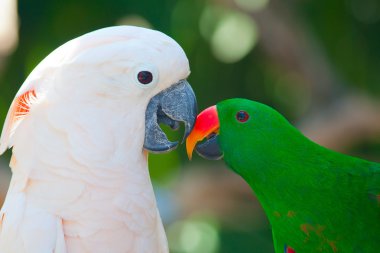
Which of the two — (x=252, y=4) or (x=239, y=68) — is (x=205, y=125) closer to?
(x=252, y=4)

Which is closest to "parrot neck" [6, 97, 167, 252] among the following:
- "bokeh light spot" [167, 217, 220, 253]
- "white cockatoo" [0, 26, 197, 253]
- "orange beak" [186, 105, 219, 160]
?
"white cockatoo" [0, 26, 197, 253]

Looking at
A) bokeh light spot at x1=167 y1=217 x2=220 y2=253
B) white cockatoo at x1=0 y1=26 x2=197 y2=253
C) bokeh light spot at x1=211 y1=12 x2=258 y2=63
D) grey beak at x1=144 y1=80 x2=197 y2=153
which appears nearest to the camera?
white cockatoo at x1=0 y1=26 x2=197 y2=253

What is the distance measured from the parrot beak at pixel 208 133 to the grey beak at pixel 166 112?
3 cm

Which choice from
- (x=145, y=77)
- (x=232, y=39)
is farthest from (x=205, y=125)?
(x=232, y=39)

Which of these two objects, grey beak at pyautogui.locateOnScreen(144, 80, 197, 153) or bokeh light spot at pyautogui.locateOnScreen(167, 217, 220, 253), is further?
bokeh light spot at pyautogui.locateOnScreen(167, 217, 220, 253)

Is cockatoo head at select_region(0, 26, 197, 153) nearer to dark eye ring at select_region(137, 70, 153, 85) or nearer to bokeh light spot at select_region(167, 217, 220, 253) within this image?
dark eye ring at select_region(137, 70, 153, 85)

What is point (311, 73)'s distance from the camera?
257 inches

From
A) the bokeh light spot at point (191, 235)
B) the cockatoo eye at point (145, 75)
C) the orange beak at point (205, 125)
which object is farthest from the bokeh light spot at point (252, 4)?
the cockatoo eye at point (145, 75)

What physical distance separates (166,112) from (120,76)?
0.25 metres

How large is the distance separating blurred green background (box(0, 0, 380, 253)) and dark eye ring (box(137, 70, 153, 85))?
4189mm

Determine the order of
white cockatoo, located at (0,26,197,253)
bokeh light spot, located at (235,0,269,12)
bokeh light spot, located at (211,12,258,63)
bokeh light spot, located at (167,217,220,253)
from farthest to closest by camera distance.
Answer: bokeh light spot, located at (211,12,258,63) → bokeh light spot, located at (167,217,220,253) → bokeh light spot, located at (235,0,269,12) → white cockatoo, located at (0,26,197,253)

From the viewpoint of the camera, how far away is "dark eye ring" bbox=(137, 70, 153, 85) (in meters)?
2.36

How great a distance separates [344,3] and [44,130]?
572 centimetres

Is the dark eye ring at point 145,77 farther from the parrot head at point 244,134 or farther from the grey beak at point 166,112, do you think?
the parrot head at point 244,134
